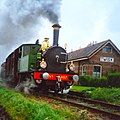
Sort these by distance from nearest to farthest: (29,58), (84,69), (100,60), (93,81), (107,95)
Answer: (107,95) < (29,58) < (93,81) < (100,60) < (84,69)

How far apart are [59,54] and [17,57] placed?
510 centimetres

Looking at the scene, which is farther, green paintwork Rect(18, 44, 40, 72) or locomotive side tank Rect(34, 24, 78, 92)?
green paintwork Rect(18, 44, 40, 72)

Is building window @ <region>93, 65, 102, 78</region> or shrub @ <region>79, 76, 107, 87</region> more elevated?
building window @ <region>93, 65, 102, 78</region>

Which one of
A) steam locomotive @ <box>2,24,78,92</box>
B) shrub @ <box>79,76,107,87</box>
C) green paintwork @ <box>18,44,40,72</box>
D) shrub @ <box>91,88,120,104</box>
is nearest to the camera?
shrub @ <box>91,88,120,104</box>

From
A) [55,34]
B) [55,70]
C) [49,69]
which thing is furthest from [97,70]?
[49,69]

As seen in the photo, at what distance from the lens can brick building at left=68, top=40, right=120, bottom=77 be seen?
1490 inches

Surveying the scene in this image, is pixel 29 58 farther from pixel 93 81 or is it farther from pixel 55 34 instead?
pixel 93 81

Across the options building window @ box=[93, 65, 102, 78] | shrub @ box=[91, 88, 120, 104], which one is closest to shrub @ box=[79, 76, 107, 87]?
building window @ box=[93, 65, 102, 78]

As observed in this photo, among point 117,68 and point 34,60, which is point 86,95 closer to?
point 34,60

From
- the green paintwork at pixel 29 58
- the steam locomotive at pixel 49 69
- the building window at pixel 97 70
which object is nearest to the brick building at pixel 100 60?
the building window at pixel 97 70

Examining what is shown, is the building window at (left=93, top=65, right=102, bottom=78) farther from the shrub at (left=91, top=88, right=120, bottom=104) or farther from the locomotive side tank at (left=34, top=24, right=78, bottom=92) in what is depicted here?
the shrub at (left=91, top=88, right=120, bottom=104)

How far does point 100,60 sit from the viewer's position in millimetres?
38625

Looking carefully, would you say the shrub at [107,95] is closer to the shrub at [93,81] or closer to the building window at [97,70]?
the shrub at [93,81]

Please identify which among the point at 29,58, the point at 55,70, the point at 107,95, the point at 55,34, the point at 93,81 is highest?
the point at 55,34
